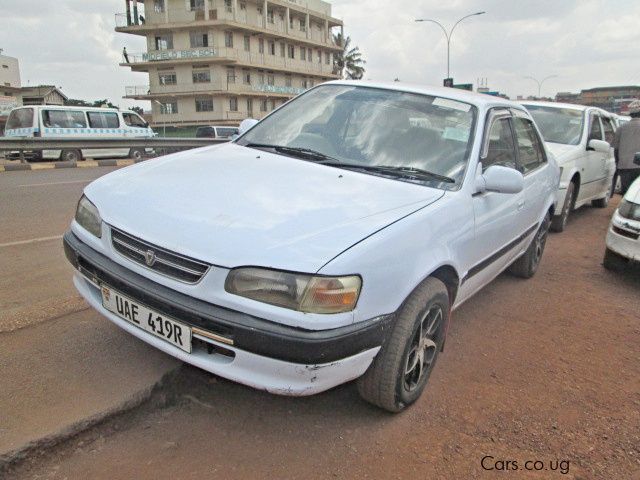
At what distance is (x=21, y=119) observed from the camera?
50.3 feet

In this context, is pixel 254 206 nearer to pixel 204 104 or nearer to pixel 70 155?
pixel 70 155

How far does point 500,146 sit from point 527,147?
804mm

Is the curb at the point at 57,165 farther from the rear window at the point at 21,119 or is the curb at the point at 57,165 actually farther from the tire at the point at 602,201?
the tire at the point at 602,201

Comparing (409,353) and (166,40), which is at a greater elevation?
(166,40)

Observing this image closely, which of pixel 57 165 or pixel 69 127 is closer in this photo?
pixel 57 165

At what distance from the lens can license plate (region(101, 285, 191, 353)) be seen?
6.85ft

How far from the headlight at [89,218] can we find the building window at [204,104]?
Result: 150 ft

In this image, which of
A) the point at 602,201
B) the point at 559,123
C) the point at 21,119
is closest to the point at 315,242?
the point at 559,123

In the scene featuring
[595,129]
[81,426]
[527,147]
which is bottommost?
[81,426]

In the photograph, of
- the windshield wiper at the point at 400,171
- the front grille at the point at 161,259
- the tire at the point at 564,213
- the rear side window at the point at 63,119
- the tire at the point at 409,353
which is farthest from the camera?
the rear side window at the point at 63,119

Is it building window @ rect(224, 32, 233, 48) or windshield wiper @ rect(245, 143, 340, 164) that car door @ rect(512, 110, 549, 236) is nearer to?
windshield wiper @ rect(245, 143, 340, 164)

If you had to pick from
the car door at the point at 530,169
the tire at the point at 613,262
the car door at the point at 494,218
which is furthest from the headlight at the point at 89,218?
the tire at the point at 613,262

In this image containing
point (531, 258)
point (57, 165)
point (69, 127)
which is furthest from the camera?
point (69, 127)

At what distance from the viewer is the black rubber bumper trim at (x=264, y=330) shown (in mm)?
1905
